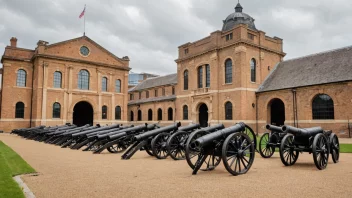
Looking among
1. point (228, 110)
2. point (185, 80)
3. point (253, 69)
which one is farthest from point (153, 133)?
point (185, 80)

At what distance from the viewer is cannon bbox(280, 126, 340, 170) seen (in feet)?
23.1

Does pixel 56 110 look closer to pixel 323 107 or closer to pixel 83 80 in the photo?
pixel 83 80

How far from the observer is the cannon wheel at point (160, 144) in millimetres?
9083

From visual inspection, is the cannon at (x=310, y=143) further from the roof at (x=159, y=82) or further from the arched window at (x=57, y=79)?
the roof at (x=159, y=82)

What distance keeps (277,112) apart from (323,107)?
481 centimetres

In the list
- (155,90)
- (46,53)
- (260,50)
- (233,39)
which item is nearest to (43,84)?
(46,53)

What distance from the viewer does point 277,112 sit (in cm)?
2355

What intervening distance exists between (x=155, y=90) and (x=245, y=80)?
59.5ft

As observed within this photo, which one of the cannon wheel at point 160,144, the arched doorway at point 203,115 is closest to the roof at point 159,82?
the arched doorway at point 203,115

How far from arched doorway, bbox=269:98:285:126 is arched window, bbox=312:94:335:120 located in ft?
12.6

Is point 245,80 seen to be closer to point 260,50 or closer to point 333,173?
point 260,50

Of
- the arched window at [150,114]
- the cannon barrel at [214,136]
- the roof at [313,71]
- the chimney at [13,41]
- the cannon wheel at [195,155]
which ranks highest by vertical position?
the chimney at [13,41]

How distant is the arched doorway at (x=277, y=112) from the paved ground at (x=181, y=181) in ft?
52.8

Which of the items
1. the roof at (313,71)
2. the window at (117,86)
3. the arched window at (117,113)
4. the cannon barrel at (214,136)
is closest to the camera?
the cannon barrel at (214,136)
